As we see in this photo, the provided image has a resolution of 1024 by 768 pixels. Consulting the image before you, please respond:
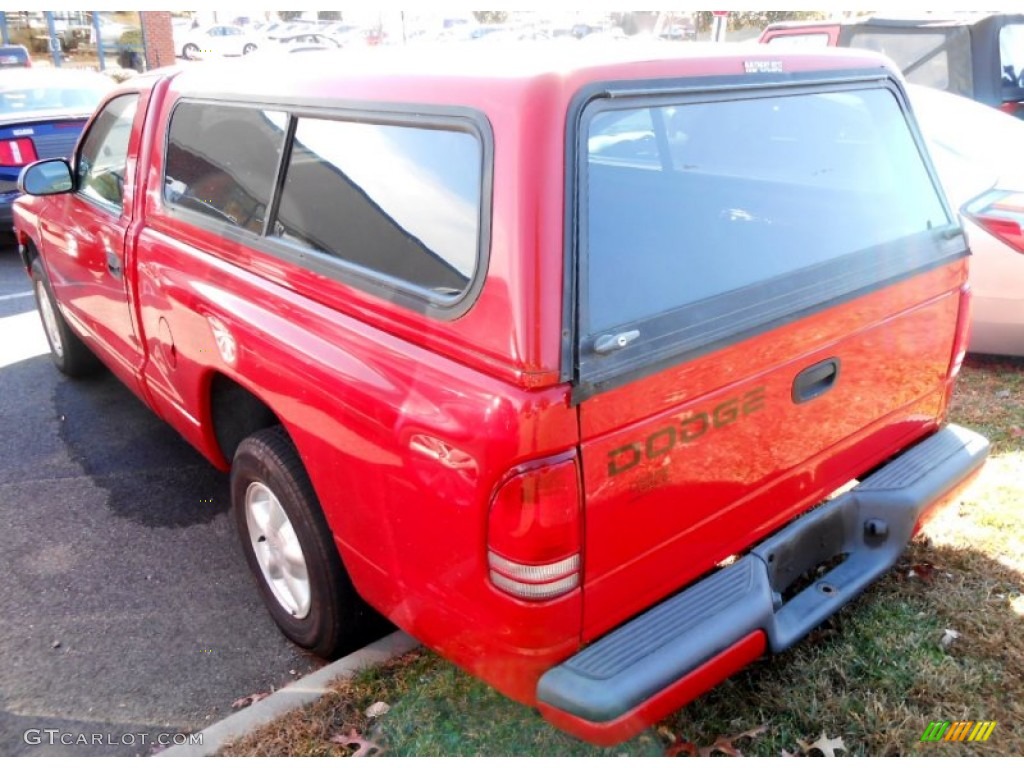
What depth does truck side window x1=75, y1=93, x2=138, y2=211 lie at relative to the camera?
361cm

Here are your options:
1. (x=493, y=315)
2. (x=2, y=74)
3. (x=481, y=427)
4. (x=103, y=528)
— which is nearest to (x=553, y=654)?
(x=481, y=427)

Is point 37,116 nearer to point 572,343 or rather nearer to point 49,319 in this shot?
point 49,319

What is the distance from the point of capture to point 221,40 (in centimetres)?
3466

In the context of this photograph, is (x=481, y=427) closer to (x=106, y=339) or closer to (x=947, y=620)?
(x=947, y=620)

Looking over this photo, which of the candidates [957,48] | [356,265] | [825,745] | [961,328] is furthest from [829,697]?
[957,48]

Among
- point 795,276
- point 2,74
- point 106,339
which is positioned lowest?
point 106,339

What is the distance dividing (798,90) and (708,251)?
2.13ft

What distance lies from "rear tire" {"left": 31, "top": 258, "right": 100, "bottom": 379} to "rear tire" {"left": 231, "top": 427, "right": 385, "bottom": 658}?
2663mm

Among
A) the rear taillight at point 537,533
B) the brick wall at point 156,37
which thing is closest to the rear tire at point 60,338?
the rear taillight at point 537,533

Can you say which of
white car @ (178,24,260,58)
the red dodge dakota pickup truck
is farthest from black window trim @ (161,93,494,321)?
white car @ (178,24,260,58)

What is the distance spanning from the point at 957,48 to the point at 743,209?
242 inches

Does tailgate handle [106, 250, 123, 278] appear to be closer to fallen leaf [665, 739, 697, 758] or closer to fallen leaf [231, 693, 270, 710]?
fallen leaf [231, 693, 270, 710]

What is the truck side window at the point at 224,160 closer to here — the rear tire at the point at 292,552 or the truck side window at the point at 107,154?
the truck side window at the point at 107,154

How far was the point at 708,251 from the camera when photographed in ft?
7.16
